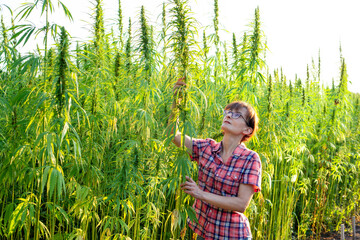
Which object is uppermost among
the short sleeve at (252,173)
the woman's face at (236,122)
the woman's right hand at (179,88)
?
the woman's right hand at (179,88)

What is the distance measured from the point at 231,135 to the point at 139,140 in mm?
786

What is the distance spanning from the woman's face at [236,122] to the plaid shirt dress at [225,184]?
13 cm

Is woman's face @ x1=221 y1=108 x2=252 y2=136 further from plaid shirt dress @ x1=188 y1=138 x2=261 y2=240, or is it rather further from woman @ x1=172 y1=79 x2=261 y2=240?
plaid shirt dress @ x1=188 y1=138 x2=261 y2=240

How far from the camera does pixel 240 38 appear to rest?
3938mm

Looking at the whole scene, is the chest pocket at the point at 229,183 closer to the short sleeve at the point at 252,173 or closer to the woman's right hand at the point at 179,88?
the short sleeve at the point at 252,173

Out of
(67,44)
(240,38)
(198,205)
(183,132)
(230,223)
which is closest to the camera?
(67,44)

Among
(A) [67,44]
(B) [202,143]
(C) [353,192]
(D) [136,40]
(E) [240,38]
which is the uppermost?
(E) [240,38]

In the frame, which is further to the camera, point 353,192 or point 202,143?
point 353,192

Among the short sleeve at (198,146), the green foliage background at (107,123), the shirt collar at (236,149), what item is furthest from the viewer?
the short sleeve at (198,146)

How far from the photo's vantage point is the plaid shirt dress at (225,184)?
2498 millimetres

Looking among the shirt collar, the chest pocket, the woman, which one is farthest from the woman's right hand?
the chest pocket

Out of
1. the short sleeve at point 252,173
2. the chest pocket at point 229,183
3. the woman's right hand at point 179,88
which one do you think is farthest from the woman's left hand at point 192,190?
the woman's right hand at point 179,88

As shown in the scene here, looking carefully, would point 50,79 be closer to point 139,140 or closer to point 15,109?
point 15,109

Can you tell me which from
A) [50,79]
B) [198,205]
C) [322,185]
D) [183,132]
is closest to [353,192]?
[322,185]
